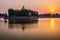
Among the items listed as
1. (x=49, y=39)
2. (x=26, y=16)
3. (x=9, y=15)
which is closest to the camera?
(x=49, y=39)

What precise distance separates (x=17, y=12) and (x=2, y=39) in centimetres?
8202

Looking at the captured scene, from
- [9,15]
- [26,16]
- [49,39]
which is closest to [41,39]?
[49,39]

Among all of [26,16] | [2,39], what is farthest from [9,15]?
[2,39]

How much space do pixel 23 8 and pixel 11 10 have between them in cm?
760

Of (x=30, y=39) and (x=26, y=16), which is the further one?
(x=26, y=16)

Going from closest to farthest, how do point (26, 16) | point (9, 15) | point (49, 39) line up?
point (49, 39) < point (26, 16) < point (9, 15)

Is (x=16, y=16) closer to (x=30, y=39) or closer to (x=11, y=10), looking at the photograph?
(x=11, y=10)

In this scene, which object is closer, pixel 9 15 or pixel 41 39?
pixel 41 39

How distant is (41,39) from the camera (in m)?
13.9

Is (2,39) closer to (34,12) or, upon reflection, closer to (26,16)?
(26,16)

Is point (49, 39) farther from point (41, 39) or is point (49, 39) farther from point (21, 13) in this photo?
point (21, 13)

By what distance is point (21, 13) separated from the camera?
95500 millimetres

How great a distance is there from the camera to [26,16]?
92.1 m

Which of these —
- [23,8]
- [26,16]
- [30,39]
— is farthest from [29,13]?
[30,39]
